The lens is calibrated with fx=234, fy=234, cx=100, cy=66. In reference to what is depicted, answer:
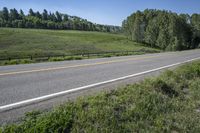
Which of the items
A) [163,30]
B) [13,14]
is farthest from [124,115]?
[13,14]

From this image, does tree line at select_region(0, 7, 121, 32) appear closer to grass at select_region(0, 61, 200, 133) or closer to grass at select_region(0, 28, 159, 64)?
grass at select_region(0, 28, 159, 64)

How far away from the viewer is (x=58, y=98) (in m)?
6.40

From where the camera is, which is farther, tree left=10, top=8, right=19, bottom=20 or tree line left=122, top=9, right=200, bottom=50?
tree left=10, top=8, right=19, bottom=20

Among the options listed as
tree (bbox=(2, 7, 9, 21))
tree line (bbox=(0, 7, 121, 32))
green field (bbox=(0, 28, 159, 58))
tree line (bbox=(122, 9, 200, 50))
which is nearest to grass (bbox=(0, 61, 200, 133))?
green field (bbox=(0, 28, 159, 58))

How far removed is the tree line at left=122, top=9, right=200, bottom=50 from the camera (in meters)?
76.9

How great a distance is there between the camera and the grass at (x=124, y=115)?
13.9 ft

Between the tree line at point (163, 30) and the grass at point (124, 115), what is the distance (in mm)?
64319

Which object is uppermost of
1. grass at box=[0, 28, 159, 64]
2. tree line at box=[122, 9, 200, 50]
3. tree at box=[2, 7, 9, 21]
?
tree at box=[2, 7, 9, 21]

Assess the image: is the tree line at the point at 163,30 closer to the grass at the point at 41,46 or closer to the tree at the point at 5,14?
the grass at the point at 41,46

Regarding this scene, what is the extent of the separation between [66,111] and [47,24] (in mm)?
141043

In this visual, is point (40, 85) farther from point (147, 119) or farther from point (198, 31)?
point (198, 31)

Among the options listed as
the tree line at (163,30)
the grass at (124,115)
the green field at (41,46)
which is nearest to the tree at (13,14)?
the green field at (41,46)

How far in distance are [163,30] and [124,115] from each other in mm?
76718

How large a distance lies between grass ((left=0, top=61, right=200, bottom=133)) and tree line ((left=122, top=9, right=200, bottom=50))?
64.3 m
